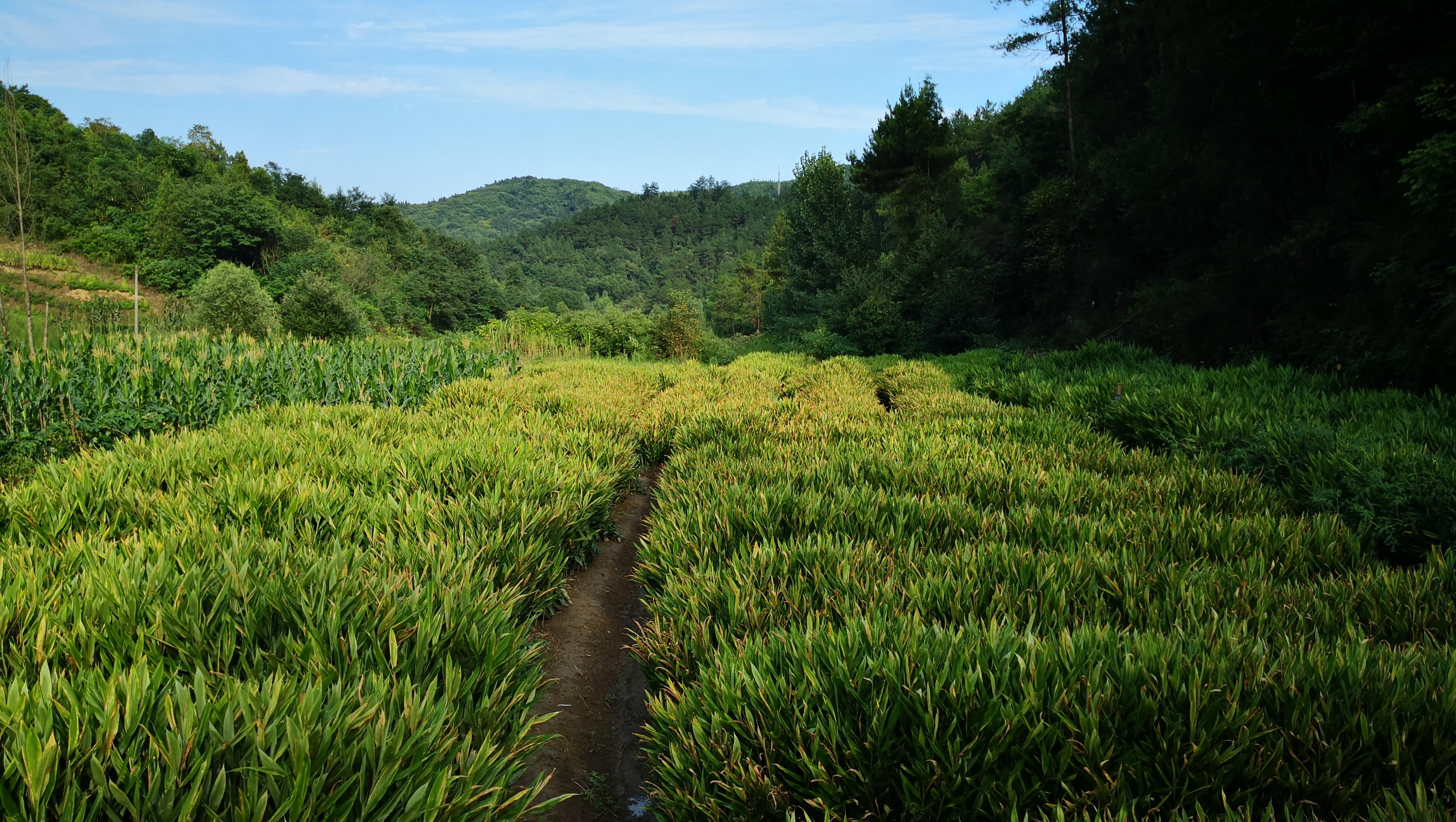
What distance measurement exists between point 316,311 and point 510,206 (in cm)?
15083

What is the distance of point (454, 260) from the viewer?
6925 cm

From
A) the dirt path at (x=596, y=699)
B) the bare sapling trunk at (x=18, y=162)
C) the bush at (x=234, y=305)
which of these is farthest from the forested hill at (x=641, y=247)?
the dirt path at (x=596, y=699)

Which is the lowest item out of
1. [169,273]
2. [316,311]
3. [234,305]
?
[316,311]

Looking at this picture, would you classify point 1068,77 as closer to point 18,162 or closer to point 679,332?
point 679,332

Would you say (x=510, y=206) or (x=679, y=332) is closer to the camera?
(x=679, y=332)

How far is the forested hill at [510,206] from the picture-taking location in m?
151

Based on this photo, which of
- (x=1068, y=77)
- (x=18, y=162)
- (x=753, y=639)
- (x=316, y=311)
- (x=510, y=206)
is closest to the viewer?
(x=753, y=639)

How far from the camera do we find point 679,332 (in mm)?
29828

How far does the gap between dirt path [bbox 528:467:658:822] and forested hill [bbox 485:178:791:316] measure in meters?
88.3

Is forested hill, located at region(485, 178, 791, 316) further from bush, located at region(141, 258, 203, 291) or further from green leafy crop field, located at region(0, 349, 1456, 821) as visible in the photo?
green leafy crop field, located at region(0, 349, 1456, 821)

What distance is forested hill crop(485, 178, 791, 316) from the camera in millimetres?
105188

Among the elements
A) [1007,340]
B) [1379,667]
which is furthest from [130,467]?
[1007,340]

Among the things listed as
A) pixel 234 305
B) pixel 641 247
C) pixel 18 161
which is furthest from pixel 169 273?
pixel 641 247

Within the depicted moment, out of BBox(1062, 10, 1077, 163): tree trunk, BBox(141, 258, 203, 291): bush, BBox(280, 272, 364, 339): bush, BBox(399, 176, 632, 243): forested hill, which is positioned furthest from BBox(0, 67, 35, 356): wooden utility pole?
BBox(399, 176, 632, 243): forested hill
